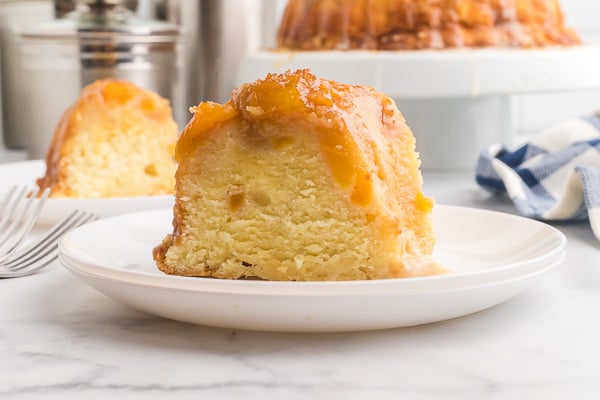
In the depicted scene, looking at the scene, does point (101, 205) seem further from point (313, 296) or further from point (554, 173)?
point (554, 173)

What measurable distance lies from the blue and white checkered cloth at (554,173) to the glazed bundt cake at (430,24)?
0.19 metres

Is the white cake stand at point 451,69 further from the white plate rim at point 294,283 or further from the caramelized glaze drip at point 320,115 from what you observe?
the white plate rim at point 294,283

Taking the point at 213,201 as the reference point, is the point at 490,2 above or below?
above

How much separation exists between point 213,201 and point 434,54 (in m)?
0.82

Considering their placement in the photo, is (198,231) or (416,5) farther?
(416,5)

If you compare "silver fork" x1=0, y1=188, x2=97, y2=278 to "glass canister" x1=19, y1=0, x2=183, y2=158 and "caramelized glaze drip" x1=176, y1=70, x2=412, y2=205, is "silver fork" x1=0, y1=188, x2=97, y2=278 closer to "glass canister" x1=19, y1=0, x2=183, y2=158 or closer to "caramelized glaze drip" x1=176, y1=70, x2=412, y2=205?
"caramelized glaze drip" x1=176, y1=70, x2=412, y2=205

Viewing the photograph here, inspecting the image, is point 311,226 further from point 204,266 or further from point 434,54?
point 434,54

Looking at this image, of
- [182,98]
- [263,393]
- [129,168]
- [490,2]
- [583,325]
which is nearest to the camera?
[263,393]

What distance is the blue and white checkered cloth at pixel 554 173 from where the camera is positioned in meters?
1.22

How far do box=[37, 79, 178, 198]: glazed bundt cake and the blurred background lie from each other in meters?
0.52

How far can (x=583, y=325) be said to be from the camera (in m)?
0.78

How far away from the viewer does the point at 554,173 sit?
143cm

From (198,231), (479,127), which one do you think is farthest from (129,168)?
(479,127)

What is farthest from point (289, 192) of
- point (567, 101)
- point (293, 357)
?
point (567, 101)
